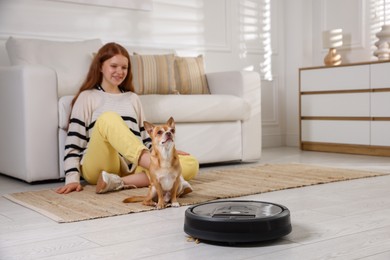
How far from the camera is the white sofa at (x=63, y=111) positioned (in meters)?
2.88

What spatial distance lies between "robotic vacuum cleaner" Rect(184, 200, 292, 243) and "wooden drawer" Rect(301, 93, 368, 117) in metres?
2.93

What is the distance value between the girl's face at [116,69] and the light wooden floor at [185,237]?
82 centimetres

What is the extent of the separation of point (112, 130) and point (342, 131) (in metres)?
2.62

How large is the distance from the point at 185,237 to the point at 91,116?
1311 millimetres

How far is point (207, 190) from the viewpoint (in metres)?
2.53

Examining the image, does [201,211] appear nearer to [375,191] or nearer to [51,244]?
[51,244]

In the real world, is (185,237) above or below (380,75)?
below

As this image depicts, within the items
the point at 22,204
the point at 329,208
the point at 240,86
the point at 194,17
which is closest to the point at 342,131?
the point at 240,86

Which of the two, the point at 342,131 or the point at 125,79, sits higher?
the point at 125,79

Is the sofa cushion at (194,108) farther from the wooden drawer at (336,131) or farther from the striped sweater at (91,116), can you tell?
the wooden drawer at (336,131)

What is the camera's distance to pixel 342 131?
14.5 feet

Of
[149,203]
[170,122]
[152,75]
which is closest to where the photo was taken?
[170,122]

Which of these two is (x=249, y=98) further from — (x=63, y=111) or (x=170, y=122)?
(x=170, y=122)

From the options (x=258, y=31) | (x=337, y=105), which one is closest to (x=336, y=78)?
(x=337, y=105)
